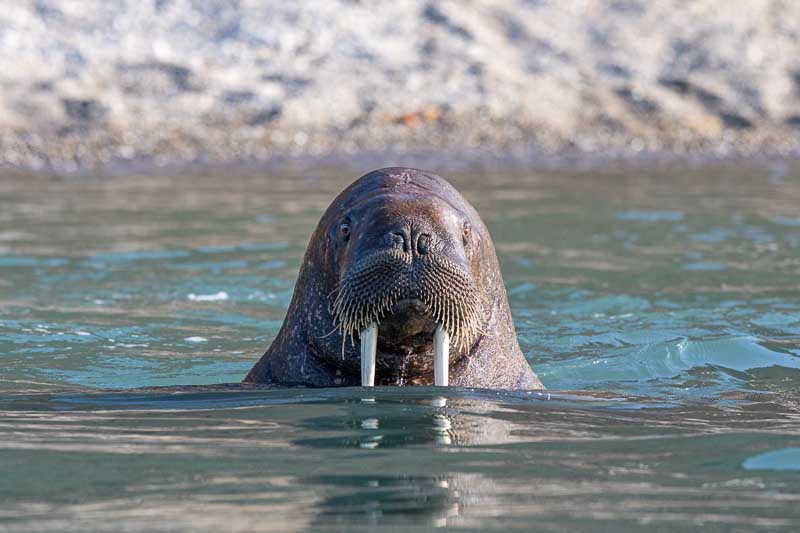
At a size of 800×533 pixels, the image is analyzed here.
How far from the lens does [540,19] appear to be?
19188 mm

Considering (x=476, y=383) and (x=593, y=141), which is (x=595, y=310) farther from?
(x=593, y=141)

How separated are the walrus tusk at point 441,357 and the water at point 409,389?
0.07m

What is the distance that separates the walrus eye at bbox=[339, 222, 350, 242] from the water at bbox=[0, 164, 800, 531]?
586mm

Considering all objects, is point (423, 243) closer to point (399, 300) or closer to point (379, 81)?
point (399, 300)

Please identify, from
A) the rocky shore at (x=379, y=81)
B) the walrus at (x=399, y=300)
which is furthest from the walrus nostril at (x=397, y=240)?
the rocky shore at (x=379, y=81)

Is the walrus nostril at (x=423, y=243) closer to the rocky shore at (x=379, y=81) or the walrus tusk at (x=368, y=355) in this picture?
the walrus tusk at (x=368, y=355)

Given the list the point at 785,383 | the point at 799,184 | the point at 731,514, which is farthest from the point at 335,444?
the point at 799,184

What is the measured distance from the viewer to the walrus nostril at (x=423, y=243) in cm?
477

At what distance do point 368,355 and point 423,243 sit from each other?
0.45 meters

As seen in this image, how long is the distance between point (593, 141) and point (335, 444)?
13.9m

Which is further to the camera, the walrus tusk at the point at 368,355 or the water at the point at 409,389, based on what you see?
the walrus tusk at the point at 368,355

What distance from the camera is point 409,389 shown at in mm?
4973

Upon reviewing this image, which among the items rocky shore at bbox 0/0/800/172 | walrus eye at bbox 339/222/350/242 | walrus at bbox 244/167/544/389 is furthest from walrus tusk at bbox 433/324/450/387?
rocky shore at bbox 0/0/800/172

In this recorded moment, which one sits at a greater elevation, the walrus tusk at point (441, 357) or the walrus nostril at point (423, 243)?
the walrus nostril at point (423, 243)
